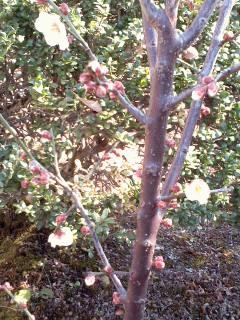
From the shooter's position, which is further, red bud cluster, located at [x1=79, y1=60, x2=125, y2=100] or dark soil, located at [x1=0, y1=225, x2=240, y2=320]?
dark soil, located at [x1=0, y1=225, x2=240, y2=320]

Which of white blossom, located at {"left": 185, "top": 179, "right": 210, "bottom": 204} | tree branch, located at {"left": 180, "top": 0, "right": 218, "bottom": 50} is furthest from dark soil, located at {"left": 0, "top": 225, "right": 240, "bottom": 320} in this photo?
tree branch, located at {"left": 180, "top": 0, "right": 218, "bottom": 50}

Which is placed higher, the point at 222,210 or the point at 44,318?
the point at 222,210

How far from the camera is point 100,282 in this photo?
218 centimetres

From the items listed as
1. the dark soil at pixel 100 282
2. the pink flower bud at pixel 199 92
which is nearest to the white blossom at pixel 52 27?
the pink flower bud at pixel 199 92

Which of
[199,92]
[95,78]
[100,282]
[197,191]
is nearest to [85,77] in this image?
[95,78]

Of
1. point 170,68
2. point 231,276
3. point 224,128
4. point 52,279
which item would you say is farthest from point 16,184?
point 231,276

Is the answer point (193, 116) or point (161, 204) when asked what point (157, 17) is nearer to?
point (193, 116)

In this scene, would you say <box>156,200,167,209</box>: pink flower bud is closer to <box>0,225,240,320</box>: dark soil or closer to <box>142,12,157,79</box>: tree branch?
<box>142,12,157,79</box>: tree branch

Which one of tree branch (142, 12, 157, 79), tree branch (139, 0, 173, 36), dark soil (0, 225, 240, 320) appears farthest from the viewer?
dark soil (0, 225, 240, 320)

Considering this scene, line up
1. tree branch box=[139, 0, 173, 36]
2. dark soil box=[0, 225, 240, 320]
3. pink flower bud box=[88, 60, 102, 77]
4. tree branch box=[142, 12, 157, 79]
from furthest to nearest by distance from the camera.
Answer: dark soil box=[0, 225, 240, 320], tree branch box=[142, 12, 157, 79], tree branch box=[139, 0, 173, 36], pink flower bud box=[88, 60, 102, 77]

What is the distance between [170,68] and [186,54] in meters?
0.15

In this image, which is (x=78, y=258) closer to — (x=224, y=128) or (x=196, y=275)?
(x=196, y=275)

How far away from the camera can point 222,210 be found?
6.88ft

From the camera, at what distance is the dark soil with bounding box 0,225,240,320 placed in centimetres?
205
